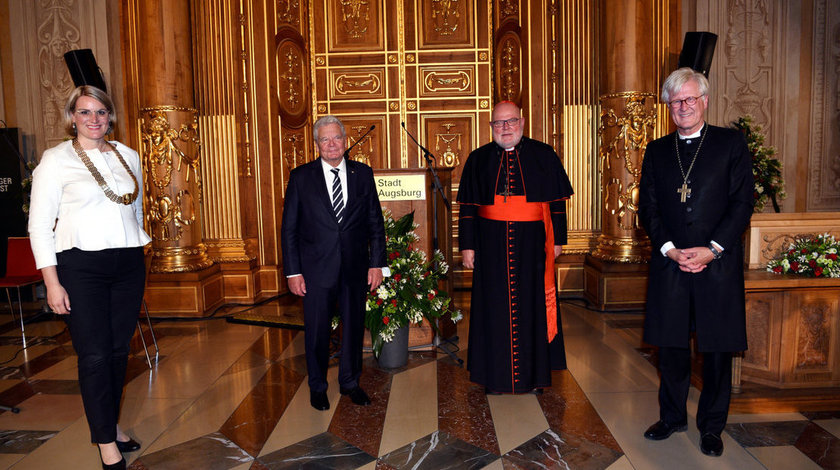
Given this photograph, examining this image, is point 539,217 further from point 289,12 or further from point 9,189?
point 9,189

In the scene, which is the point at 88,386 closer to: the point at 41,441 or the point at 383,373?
the point at 41,441

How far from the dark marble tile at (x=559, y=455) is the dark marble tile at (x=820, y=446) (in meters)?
0.94

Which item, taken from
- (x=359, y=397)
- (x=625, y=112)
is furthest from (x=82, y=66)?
(x=625, y=112)

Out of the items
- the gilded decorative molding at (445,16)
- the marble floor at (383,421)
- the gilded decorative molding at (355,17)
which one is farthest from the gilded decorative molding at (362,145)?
the marble floor at (383,421)

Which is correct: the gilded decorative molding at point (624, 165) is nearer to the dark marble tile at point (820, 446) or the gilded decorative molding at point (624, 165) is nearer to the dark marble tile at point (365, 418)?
the dark marble tile at point (820, 446)

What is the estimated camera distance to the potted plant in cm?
428

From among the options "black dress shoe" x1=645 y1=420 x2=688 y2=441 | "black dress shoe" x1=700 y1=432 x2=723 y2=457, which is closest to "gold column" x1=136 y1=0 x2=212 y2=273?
"black dress shoe" x1=645 y1=420 x2=688 y2=441

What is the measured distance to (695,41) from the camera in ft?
17.0

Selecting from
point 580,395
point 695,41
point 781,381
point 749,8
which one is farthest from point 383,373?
point 749,8

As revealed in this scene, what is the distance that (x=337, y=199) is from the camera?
11.8 feet

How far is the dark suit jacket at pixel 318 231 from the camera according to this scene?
355 cm

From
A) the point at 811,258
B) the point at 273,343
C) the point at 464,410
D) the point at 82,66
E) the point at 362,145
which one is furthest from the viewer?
the point at 362,145

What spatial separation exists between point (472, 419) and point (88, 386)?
2.07 metres

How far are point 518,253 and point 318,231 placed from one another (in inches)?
50.0
